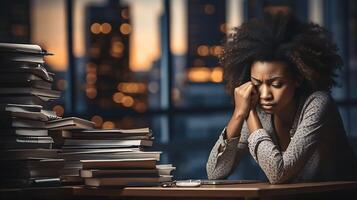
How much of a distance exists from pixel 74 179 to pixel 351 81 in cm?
664

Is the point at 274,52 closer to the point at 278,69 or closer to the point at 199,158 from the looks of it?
the point at 278,69

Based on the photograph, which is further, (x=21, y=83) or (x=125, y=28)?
(x=125, y=28)

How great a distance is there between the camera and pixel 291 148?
3.24 meters

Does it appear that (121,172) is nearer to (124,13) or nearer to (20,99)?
(20,99)

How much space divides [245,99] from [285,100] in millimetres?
147

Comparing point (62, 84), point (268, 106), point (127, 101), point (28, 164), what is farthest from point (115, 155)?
point (127, 101)

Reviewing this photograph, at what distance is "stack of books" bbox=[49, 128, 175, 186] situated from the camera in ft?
10.1

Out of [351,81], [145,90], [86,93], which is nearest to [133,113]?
[86,93]

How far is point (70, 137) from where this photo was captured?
327 cm

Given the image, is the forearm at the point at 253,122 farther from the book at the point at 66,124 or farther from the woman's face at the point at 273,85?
the book at the point at 66,124

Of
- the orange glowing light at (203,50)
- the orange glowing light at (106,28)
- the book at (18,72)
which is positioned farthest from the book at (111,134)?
the orange glowing light at (203,50)

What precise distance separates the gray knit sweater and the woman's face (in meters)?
0.08

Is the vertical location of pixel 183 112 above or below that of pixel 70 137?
below

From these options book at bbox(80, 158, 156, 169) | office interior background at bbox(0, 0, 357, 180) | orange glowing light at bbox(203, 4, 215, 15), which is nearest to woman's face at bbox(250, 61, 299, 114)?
book at bbox(80, 158, 156, 169)
